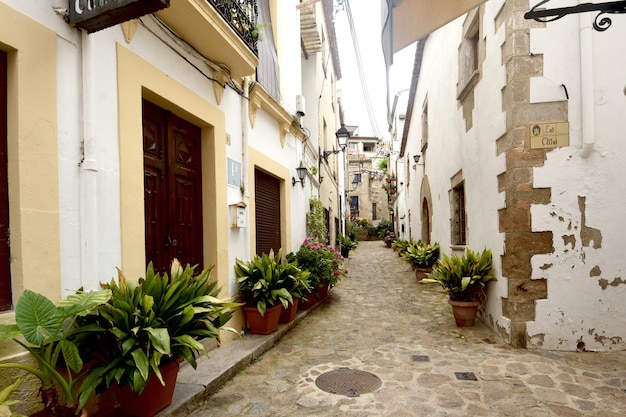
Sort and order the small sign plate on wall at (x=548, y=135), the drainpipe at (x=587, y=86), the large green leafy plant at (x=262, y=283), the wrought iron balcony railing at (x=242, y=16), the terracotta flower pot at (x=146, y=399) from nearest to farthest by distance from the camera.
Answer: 1. the terracotta flower pot at (x=146, y=399)
2. the wrought iron balcony railing at (x=242, y=16)
3. the drainpipe at (x=587, y=86)
4. the small sign plate on wall at (x=548, y=135)
5. the large green leafy plant at (x=262, y=283)

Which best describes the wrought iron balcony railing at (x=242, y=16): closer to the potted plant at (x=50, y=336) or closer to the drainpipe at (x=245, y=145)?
the drainpipe at (x=245, y=145)

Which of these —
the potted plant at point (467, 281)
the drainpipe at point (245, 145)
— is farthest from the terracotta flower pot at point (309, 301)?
the potted plant at point (467, 281)

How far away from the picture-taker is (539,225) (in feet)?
14.5

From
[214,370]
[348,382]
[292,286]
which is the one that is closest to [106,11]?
[214,370]

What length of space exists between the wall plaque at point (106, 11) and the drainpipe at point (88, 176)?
A: 165 mm

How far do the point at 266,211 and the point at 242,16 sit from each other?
9.99 ft

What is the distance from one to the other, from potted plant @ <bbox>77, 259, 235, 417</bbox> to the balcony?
2340mm

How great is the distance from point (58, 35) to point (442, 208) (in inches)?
308

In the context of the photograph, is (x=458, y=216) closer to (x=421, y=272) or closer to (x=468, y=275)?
(x=421, y=272)

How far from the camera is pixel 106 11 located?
244cm

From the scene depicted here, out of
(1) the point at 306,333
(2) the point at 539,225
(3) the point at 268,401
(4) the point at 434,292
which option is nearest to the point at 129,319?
(3) the point at 268,401

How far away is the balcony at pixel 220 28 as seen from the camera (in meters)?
3.45

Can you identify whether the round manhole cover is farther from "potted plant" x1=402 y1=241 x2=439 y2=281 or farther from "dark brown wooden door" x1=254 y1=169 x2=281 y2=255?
"potted plant" x1=402 y1=241 x2=439 y2=281

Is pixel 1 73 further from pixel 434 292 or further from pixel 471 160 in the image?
pixel 434 292
